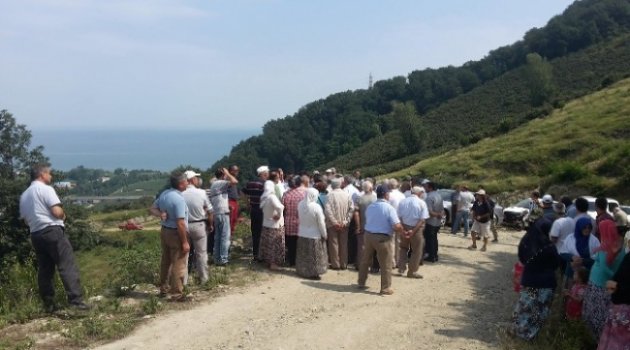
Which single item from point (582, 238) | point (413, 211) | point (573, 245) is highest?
point (413, 211)

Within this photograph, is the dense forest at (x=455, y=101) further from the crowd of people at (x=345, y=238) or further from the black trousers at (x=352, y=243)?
the crowd of people at (x=345, y=238)

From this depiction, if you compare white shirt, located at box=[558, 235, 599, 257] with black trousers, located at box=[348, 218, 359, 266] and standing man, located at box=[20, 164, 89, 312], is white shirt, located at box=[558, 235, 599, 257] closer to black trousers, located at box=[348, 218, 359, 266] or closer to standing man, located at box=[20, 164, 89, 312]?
black trousers, located at box=[348, 218, 359, 266]

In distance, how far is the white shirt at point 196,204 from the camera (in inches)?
332

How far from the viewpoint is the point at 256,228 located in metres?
10.6

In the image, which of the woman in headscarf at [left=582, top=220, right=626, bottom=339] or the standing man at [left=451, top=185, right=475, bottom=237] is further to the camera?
the standing man at [left=451, top=185, right=475, bottom=237]

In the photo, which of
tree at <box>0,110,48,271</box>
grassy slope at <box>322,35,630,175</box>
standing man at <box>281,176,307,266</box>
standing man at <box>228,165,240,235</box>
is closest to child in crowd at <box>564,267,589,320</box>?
standing man at <box>281,176,307,266</box>

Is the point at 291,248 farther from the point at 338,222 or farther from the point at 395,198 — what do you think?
the point at 395,198

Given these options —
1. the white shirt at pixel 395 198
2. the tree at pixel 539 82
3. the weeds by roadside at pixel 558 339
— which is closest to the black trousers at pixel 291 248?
the white shirt at pixel 395 198

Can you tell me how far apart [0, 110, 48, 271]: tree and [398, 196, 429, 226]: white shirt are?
1484cm

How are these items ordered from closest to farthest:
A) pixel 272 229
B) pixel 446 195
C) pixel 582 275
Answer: pixel 582 275 → pixel 272 229 → pixel 446 195

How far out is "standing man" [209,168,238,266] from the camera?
986cm

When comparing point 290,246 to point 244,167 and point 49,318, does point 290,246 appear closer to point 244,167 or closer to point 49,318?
point 49,318

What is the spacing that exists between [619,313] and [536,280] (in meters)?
1.24

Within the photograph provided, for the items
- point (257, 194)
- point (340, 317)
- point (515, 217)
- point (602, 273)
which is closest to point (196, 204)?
point (257, 194)
